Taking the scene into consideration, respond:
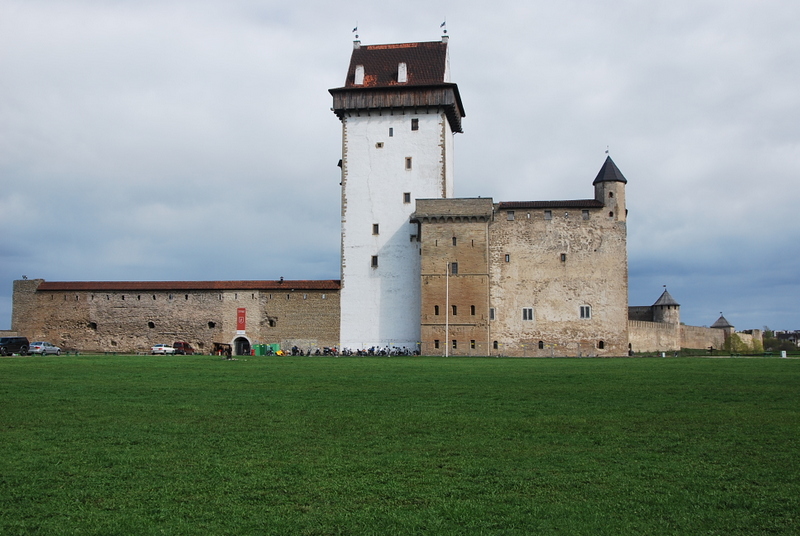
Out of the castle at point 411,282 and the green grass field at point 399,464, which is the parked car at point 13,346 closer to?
the castle at point 411,282

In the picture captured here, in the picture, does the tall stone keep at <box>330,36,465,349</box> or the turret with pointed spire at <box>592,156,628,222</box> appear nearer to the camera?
the turret with pointed spire at <box>592,156,628,222</box>

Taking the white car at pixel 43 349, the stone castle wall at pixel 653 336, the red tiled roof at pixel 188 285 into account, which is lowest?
the white car at pixel 43 349

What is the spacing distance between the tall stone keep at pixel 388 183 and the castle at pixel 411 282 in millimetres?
74

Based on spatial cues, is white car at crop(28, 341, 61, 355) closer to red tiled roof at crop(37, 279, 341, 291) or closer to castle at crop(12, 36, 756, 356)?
castle at crop(12, 36, 756, 356)

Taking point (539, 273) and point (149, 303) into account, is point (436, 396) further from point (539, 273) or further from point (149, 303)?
point (149, 303)

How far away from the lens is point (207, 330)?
4891cm

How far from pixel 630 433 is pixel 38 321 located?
4870cm

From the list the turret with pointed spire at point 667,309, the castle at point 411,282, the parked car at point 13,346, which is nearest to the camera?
the parked car at point 13,346

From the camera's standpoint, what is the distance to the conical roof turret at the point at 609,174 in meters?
46.8

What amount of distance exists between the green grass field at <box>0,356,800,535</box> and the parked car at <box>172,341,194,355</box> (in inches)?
1311

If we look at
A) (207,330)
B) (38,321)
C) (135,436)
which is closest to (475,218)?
(207,330)

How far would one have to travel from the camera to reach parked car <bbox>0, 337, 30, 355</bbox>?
135ft

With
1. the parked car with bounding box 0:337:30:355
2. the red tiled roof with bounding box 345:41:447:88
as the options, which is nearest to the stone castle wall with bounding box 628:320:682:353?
the red tiled roof with bounding box 345:41:447:88

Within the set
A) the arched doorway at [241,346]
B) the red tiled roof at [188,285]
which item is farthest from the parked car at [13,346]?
the arched doorway at [241,346]
